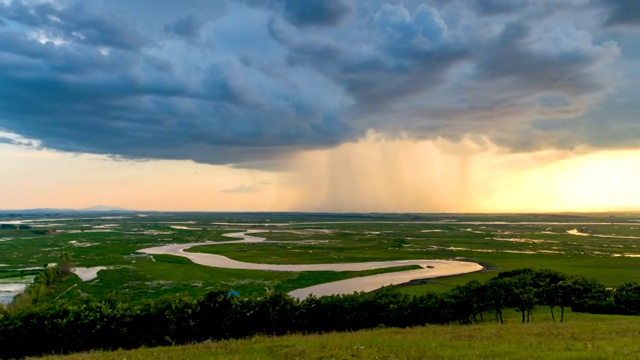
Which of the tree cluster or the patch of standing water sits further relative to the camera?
the patch of standing water

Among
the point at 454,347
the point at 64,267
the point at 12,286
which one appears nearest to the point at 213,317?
the point at 454,347

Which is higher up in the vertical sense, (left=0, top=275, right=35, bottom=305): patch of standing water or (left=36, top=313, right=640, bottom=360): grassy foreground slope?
(left=36, top=313, right=640, bottom=360): grassy foreground slope

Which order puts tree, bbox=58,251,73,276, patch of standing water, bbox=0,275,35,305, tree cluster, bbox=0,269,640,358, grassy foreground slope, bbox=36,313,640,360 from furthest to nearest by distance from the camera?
tree, bbox=58,251,73,276
patch of standing water, bbox=0,275,35,305
tree cluster, bbox=0,269,640,358
grassy foreground slope, bbox=36,313,640,360

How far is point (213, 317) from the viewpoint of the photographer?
28234 mm

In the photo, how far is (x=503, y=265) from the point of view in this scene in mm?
89812

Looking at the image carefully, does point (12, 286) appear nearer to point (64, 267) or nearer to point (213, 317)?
point (64, 267)

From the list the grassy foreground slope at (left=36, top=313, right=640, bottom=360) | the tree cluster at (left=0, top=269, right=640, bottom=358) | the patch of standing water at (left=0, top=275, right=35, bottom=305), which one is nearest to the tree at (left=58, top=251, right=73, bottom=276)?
the patch of standing water at (left=0, top=275, right=35, bottom=305)

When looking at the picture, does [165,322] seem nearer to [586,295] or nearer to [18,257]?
[586,295]

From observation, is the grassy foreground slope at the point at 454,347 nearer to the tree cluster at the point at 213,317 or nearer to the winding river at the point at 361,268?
the tree cluster at the point at 213,317

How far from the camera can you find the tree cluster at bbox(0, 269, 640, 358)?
25.5 meters

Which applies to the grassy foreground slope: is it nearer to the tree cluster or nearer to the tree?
the tree cluster

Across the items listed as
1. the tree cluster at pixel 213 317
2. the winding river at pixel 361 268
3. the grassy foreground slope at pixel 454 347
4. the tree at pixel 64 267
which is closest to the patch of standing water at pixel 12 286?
the tree at pixel 64 267

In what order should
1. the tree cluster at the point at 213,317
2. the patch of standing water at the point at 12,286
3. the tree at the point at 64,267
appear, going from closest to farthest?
1. the tree cluster at the point at 213,317
2. the patch of standing water at the point at 12,286
3. the tree at the point at 64,267

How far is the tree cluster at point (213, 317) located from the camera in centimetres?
2548
